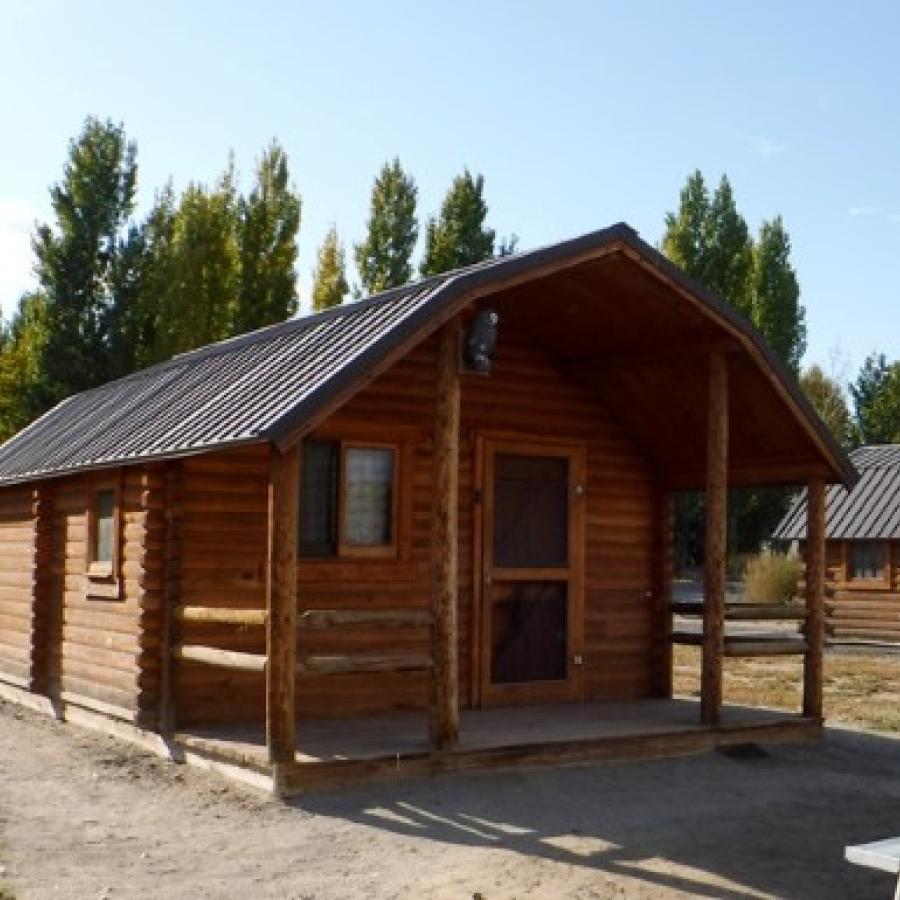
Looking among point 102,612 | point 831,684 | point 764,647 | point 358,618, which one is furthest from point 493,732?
Result: point 831,684

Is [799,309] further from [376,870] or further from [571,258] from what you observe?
[376,870]

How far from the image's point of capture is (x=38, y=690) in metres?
13.4

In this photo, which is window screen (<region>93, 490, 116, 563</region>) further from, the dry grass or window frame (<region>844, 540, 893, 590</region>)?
window frame (<region>844, 540, 893, 590</region>)

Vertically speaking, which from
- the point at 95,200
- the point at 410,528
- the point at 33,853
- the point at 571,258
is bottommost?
the point at 33,853

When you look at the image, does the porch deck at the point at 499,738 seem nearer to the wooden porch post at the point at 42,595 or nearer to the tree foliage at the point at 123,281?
the wooden porch post at the point at 42,595

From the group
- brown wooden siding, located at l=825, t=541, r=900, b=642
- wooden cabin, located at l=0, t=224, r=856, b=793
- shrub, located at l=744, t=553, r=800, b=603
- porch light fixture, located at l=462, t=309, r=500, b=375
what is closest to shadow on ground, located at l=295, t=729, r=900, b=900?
wooden cabin, located at l=0, t=224, r=856, b=793

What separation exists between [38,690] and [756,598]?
2356 centimetres

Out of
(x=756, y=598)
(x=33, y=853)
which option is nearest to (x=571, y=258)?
(x=33, y=853)

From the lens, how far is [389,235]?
43312 mm

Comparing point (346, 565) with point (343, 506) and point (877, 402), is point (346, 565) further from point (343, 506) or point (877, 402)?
point (877, 402)

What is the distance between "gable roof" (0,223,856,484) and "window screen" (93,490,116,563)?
423mm

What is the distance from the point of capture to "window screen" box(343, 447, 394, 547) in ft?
37.4

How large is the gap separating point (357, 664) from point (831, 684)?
34.4 ft

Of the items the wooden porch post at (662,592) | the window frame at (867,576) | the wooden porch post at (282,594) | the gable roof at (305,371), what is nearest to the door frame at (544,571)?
the wooden porch post at (662,592)
